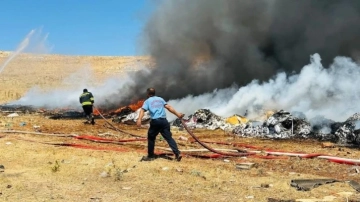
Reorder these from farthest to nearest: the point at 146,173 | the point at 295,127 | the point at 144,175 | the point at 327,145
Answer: the point at 295,127 → the point at 327,145 → the point at 146,173 → the point at 144,175

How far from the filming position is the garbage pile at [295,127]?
1189cm

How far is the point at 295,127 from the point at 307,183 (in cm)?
704

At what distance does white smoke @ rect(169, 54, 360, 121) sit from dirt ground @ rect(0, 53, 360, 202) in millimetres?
3494

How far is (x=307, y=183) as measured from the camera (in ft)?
21.5

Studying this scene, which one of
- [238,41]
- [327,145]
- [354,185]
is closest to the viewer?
[354,185]

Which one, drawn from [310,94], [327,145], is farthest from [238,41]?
[327,145]

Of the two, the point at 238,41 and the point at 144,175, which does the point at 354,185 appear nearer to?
the point at 144,175

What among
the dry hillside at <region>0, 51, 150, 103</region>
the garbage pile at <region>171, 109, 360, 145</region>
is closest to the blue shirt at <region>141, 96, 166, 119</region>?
the garbage pile at <region>171, 109, 360, 145</region>

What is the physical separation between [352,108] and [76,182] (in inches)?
413

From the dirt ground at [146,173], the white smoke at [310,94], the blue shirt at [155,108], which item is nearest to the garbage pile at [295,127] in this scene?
the dirt ground at [146,173]

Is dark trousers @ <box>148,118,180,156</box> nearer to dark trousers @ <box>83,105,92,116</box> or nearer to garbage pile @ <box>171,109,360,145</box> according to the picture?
garbage pile @ <box>171,109,360,145</box>

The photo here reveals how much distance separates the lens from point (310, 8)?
68.0 ft

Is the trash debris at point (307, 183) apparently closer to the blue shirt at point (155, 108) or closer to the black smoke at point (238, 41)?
the blue shirt at point (155, 108)

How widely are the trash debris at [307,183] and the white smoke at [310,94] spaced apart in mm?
8078
